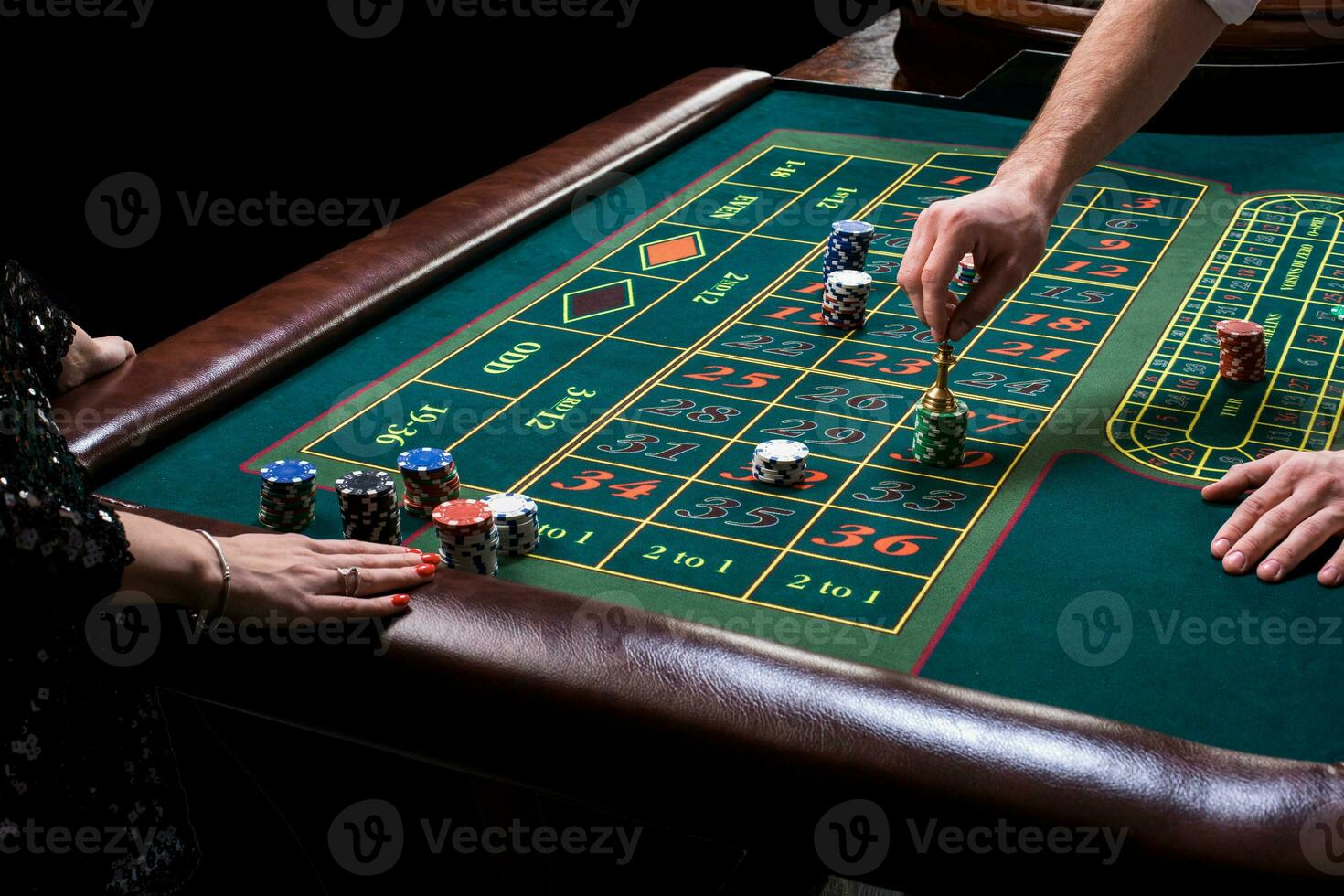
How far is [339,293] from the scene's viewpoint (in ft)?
9.61

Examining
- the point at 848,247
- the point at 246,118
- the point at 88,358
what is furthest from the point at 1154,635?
the point at 246,118

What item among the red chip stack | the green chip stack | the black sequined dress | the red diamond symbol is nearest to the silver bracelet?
the black sequined dress

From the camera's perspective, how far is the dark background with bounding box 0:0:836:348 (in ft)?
15.7

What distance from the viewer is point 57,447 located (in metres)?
1.92

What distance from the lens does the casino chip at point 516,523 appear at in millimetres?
2107

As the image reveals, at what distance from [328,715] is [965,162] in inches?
98.1

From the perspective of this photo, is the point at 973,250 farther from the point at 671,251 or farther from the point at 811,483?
the point at 671,251

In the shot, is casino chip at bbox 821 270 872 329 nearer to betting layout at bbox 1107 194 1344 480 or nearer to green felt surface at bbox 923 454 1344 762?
betting layout at bbox 1107 194 1344 480

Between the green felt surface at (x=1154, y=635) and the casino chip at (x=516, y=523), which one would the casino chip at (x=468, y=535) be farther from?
the green felt surface at (x=1154, y=635)

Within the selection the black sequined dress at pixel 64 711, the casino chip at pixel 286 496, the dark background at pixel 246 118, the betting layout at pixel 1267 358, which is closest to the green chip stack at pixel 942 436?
the betting layout at pixel 1267 358

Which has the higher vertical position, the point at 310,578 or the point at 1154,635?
the point at 310,578

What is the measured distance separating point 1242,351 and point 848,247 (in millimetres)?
831

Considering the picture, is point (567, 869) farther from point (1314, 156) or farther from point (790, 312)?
point (1314, 156)

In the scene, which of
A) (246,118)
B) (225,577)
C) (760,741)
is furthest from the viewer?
(246,118)
